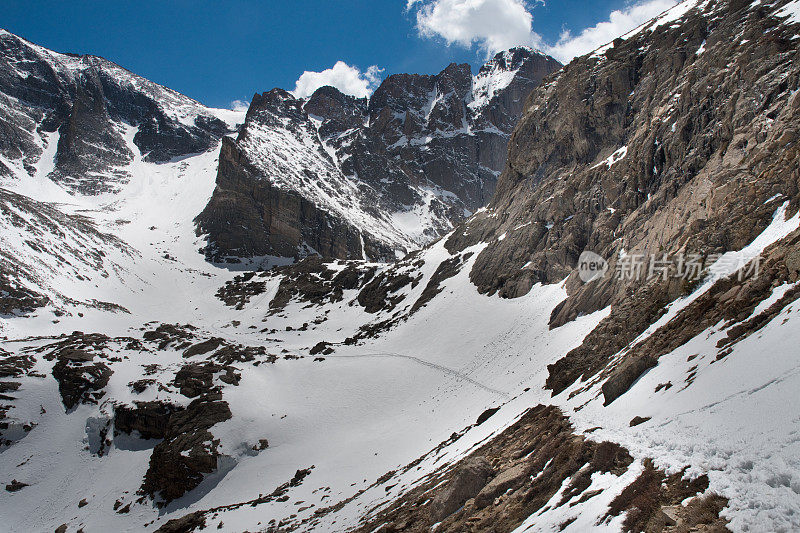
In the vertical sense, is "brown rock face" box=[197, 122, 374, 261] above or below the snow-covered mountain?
above

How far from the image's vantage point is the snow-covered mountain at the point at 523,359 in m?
8.42

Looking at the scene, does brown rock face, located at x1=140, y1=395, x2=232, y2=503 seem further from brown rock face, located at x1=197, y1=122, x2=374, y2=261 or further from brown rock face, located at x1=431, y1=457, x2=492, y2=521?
brown rock face, located at x1=197, y1=122, x2=374, y2=261

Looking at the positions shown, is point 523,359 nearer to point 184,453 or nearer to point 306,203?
point 184,453

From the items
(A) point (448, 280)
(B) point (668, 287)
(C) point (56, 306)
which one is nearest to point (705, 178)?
(B) point (668, 287)

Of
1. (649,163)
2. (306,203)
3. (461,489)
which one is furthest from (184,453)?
(306,203)

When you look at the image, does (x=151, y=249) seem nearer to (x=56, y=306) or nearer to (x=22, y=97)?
(x=56, y=306)

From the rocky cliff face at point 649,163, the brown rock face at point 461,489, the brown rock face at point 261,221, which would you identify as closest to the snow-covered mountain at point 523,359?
the brown rock face at point 461,489

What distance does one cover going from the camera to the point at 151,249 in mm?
113375

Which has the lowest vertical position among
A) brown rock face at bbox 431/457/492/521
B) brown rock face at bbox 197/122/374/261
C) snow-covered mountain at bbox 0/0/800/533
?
brown rock face at bbox 431/457/492/521

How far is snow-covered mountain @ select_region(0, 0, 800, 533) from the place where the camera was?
27.6ft

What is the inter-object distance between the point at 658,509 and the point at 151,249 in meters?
129

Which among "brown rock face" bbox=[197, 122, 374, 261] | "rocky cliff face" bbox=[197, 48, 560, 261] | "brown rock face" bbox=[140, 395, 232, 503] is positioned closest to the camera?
"brown rock face" bbox=[140, 395, 232, 503]

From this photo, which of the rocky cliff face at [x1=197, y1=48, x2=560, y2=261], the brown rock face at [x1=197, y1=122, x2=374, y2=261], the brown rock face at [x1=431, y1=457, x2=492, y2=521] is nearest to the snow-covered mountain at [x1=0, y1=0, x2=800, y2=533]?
the brown rock face at [x1=431, y1=457, x2=492, y2=521]

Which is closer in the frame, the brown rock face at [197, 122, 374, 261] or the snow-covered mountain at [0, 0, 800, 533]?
the snow-covered mountain at [0, 0, 800, 533]
